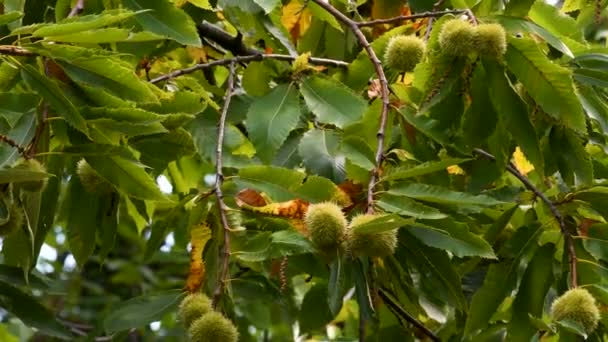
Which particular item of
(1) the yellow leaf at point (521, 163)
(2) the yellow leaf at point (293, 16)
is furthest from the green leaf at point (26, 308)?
(1) the yellow leaf at point (521, 163)

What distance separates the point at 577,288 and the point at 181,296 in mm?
684

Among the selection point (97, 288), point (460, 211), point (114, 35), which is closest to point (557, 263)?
point (460, 211)

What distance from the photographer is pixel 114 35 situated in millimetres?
1719

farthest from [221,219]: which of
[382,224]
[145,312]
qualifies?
[382,224]

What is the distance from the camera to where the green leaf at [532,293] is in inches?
87.5

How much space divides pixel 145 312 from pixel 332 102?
539 millimetres

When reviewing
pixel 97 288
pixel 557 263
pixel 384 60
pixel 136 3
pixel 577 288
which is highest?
pixel 136 3

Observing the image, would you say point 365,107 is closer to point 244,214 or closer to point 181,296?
point 244,214

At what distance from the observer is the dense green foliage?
1837mm

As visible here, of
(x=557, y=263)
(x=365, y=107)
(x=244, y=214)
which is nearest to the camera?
(x=244, y=214)

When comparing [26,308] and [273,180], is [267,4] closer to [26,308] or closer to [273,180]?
[273,180]

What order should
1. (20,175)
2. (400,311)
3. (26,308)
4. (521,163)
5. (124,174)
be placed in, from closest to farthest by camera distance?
(20,175) → (124,174) → (26,308) → (400,311) → (521,163)

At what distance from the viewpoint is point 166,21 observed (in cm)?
207

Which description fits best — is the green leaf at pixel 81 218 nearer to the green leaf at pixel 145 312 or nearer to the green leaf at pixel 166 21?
the green leaf at pixel 145 312
